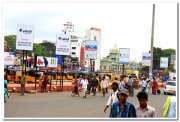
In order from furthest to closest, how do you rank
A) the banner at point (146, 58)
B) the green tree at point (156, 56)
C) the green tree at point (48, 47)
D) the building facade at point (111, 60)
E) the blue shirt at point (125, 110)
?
the building facade at point (111, 60) < the green tree at point (48, 47) < the green tree at point (156, 56) < the banner at point (146, 58) < the blue shirt at point (125, 110)

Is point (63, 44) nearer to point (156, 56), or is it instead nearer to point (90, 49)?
point (90, 49)

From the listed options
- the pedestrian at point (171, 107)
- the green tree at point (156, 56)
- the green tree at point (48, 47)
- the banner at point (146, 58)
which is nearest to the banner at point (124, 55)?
the banner at point (146, 58)

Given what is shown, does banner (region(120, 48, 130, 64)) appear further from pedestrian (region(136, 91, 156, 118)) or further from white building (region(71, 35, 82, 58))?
white building (region(71, 35, 82, 58))

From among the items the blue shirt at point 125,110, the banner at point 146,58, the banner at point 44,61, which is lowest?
the blue shirt at point 125,110

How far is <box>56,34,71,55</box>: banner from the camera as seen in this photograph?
24734 mm

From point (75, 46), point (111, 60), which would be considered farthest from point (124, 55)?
point (75, 46)

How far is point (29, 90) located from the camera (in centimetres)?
2480

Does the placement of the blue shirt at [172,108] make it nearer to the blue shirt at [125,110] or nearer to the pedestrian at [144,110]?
the pedestrian at [144,110]

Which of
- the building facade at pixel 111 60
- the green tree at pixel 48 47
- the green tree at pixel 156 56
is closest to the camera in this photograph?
the green tree at pixel 156 56

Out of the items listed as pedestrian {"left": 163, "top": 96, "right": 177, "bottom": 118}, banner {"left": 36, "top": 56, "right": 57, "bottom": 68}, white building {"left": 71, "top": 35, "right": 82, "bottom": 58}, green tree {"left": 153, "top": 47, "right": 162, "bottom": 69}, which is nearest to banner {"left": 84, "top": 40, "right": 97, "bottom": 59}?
banner {"left": 36, "top": 56, "right": 57, "bottom": 68}

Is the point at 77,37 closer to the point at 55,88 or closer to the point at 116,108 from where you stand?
the point at 55,88

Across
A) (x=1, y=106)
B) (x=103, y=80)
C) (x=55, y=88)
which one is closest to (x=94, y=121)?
(x=1, y=106)

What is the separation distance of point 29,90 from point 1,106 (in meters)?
16.2

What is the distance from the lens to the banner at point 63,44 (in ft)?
81.1
